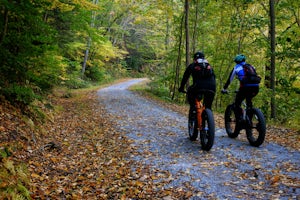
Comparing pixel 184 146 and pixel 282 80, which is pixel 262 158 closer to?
pixel 184 146

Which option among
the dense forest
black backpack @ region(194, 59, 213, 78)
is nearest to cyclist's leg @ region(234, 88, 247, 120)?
black backpack @ region(194, 59, 213, 78)

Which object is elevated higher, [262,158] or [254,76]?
[254,76]

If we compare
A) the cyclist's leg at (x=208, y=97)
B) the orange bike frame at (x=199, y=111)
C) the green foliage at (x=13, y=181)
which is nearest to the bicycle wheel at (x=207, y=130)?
the orange bike frame at (x=199, y=111)

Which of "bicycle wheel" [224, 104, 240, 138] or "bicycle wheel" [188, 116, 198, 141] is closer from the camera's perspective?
"bicycle wheel" [188, 116, 198, 141]

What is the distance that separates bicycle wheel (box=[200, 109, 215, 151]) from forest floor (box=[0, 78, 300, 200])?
1.46 meters

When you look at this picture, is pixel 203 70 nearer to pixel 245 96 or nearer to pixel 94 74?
pixel 245 96

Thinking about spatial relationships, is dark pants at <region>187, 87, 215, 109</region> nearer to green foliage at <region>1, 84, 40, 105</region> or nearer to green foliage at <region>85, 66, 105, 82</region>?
green foliage at <region>1, 84, 40, 105</region>

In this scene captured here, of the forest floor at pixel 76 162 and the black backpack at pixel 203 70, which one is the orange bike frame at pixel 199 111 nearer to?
the black backpack at pixel 203 70

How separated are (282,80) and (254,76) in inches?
223

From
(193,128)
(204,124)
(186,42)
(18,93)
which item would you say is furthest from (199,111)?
(186,42)

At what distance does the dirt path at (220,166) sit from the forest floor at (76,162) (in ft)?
0.35

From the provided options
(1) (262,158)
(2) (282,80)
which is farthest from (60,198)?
(2) (282,80)

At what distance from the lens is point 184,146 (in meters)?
7.04

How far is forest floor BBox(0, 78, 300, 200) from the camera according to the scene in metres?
4.74
